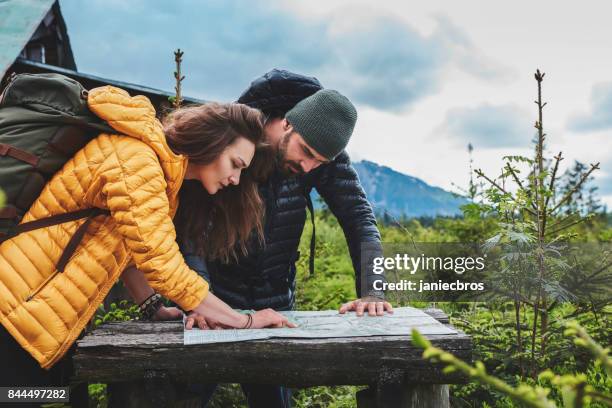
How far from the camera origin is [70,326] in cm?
207

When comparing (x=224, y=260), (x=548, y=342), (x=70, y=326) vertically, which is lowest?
(x=548, y=342)

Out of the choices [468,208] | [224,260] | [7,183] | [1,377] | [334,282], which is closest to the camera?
[7,183]

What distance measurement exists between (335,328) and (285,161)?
3.24 ft

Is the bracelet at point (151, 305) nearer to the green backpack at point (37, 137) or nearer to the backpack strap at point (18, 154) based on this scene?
the green backpack at point (37, 137)

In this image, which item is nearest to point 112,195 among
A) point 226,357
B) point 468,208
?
point 226,357

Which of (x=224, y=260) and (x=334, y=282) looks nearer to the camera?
(x=224, y=260)

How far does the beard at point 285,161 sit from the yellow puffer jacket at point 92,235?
0.97 metres

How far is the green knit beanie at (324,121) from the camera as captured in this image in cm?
295

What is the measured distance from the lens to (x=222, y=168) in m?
2.32

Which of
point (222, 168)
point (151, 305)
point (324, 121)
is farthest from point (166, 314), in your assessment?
point (324, 121)

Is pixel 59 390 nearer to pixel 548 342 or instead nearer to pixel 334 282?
pixel 548 342

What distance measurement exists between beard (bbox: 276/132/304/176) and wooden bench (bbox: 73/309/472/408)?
1.07 meters

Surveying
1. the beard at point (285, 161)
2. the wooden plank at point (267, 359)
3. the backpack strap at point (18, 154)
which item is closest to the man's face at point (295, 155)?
the beard at point (285, 161)

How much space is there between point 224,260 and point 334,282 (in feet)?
12.4
